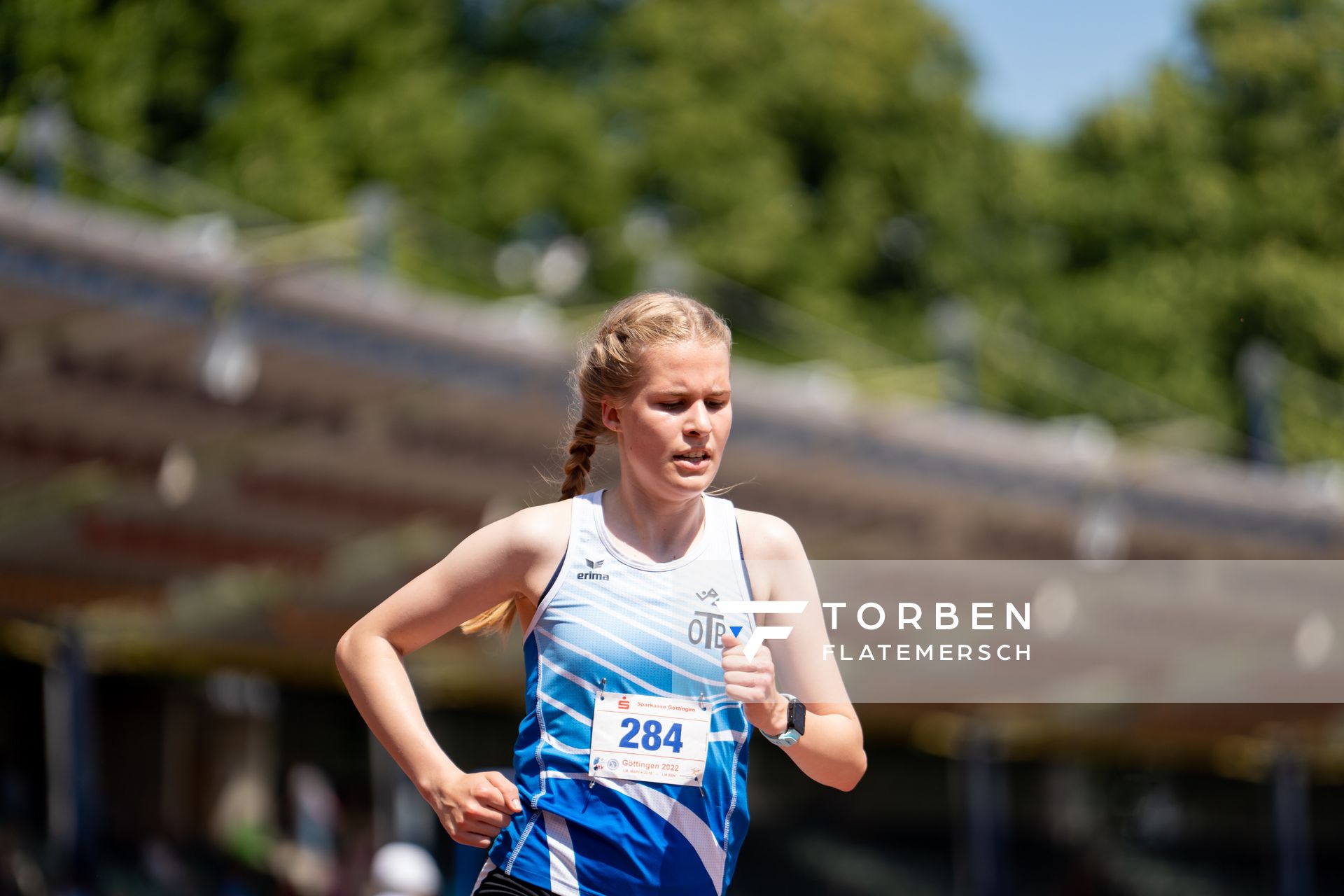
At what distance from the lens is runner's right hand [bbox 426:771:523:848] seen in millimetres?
2645

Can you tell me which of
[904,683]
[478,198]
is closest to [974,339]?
[478,198]

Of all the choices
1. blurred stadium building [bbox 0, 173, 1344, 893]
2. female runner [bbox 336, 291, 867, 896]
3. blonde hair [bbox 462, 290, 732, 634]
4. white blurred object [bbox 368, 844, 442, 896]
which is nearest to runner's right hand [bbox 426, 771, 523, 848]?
female runner [bbox 336, 291, 867, 896]

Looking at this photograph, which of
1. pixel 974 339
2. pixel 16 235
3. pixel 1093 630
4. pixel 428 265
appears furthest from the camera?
pixel 974 339

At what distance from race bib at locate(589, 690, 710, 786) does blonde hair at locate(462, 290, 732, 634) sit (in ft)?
0.85

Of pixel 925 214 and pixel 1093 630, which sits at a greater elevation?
pixel 925 214

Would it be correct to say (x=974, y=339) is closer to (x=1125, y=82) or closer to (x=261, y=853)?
(x=1125, y=82)

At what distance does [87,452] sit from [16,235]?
403 centimetres

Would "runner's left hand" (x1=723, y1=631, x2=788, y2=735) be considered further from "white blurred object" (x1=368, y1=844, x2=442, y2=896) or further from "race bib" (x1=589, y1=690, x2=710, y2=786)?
"white blurred object" (x1=368, y1=844, x2=442, y2=896)

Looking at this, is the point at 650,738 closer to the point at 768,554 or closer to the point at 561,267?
the point at 768,554

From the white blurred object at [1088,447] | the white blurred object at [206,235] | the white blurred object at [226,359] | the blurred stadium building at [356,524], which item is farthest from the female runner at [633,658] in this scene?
the white blurred object at [1088,447]

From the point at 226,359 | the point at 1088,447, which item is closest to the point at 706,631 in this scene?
the point at 226,359

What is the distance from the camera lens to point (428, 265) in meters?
24.6

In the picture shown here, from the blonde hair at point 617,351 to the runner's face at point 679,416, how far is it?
0.02 metres

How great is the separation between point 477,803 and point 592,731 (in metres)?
0.20
